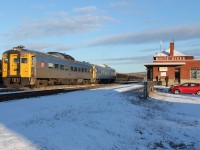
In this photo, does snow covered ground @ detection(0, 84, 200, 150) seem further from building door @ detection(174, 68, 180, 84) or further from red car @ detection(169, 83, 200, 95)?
building door @ detection(174, 68, 180, 84)

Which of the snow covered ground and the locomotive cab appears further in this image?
the locomotive cab

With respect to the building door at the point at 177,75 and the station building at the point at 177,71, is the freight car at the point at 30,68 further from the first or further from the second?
the building door at the point at 177,75

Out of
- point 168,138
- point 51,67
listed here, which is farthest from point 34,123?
point 51,67

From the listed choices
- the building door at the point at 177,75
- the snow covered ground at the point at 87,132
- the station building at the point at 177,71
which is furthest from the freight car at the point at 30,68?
the building door at the point at 177,75

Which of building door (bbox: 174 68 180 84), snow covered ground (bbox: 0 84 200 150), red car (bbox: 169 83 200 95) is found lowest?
snow covered ground (bbox: 0 84 200 150)

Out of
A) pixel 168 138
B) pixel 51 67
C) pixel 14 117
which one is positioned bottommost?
pixel 168 138

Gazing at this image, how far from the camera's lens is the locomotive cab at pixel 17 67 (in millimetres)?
29203

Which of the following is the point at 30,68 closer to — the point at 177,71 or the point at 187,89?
the point at 187,89

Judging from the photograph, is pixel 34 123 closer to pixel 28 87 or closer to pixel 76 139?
pixel 76 139

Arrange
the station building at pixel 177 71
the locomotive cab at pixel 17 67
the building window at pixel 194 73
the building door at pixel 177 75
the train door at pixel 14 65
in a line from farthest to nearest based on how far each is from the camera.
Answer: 1. the building door at pixel 177 75
2. the building window at pixel 194 73
3. the station building at pixel 177 71
4. the train door at pixel 14 65
5. the locomotive cab at pixel 17 67

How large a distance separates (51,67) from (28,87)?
3328 millimetres

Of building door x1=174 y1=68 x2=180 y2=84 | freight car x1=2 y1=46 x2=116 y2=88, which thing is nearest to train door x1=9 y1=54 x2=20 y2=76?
freight car x1=2 y1=46 x2=116 y2=88

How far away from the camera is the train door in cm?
2977

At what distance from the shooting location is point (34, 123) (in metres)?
9.96
